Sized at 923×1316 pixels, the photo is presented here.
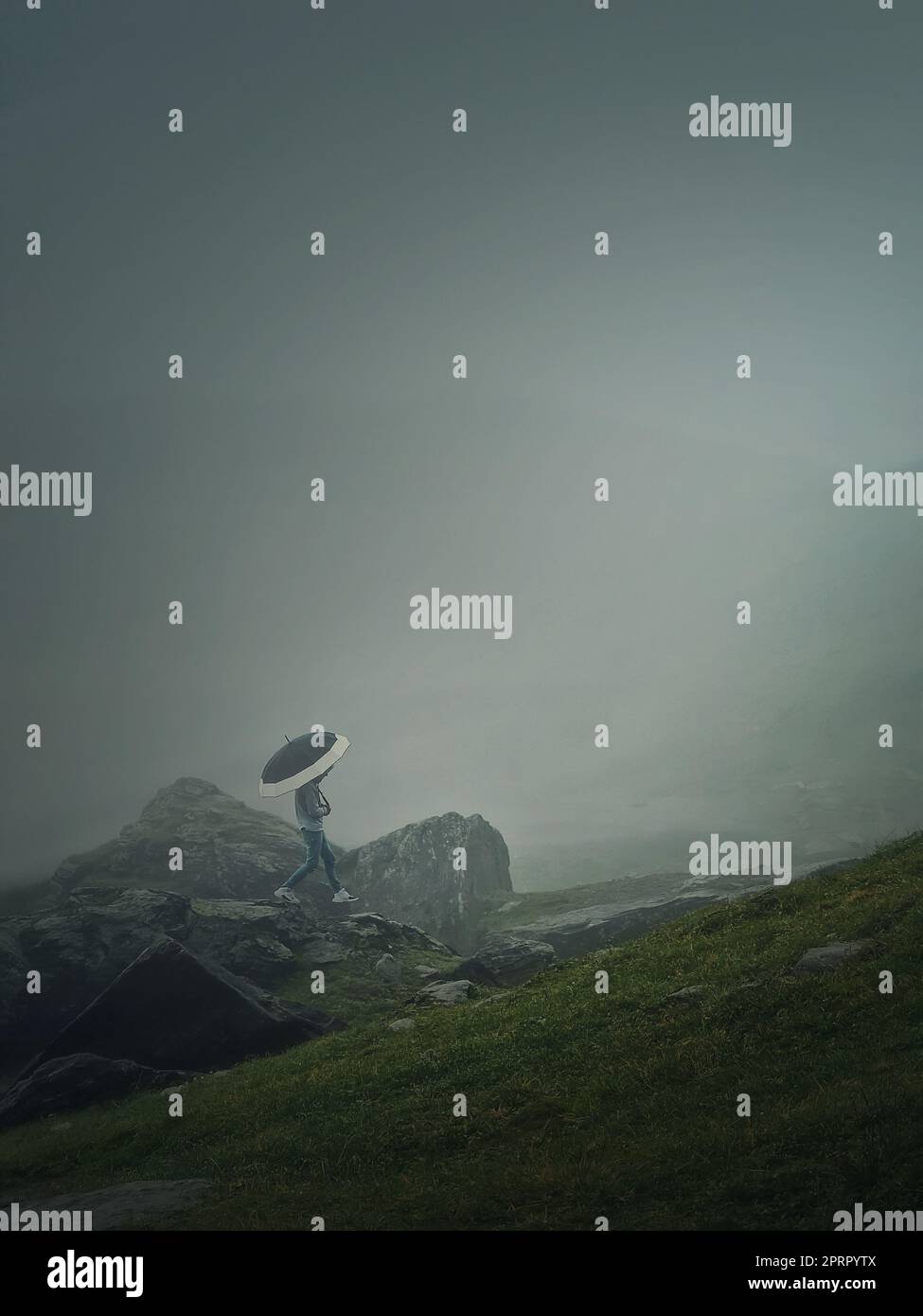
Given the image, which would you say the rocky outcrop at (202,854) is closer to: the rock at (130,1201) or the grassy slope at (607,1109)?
the grassy slope at (607,1109)

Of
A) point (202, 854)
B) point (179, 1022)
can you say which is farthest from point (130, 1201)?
point (202, 854)

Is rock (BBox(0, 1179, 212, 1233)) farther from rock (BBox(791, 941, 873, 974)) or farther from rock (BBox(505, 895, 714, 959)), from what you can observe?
rock (BBox(505, 895, 714, 959))

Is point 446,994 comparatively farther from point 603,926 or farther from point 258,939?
point 603,926

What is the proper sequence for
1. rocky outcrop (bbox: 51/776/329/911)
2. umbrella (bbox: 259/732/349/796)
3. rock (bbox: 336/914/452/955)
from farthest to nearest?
rocky outcrop (bbox: 51/776/329/911) → rock (bbox: 336/914/452/955) → umbrella (bbox: 259/732/349/796)

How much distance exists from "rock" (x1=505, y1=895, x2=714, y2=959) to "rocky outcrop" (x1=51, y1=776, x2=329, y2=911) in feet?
53.2

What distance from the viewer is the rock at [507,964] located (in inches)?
1403

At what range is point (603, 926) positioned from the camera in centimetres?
5012

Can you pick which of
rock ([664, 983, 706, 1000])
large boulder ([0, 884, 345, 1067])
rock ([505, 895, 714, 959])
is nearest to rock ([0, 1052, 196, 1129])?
large boulder ([0, 884, 345, 1067])

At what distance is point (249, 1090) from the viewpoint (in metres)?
23.5

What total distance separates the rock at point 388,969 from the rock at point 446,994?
5052 millimetres

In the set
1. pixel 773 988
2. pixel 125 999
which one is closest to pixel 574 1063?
pixel 773 988

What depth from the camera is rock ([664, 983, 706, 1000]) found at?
69.4 ft

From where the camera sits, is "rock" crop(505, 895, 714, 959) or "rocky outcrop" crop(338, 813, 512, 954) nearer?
"rock" crop(505, 895, 714, 959)
